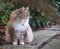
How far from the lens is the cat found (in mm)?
2230

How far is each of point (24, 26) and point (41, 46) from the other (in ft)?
1.81

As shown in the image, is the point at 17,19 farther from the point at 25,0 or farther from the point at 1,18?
the point at 25,0

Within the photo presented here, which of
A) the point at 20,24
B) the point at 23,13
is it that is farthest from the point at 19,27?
the point at 23,13

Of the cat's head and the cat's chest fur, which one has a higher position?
the cat's head

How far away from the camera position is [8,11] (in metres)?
3.12

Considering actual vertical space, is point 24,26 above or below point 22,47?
above

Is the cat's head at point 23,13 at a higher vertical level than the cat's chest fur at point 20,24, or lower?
higher

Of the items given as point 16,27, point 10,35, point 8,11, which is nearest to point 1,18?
point 8,11

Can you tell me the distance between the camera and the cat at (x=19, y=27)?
7.32ft

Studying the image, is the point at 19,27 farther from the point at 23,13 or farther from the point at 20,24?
the point at 23,13

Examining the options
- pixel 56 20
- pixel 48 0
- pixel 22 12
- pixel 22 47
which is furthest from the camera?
pixel 22 47

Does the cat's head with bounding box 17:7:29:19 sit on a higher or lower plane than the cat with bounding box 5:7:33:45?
higher

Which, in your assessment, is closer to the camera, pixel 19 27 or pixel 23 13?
pixel 23 13

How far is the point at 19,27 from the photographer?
2311 mm
